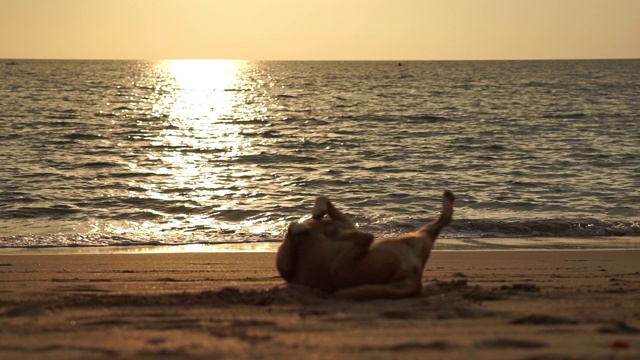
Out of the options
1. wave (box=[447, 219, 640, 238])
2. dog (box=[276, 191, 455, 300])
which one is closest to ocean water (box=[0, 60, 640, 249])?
wave (box=[447, 219, 640, 238])

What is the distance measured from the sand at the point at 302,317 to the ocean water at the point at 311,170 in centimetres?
420

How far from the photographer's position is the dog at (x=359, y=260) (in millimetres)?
5891

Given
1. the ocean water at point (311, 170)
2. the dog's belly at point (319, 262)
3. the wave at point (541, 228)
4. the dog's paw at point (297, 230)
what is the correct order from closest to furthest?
the dog's belly at point (319, 262)
the dog's paw at point (297, 230)
the wave at point (541, 228)
the ocean water at point (311, 170)

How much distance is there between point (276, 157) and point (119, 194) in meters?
7.93

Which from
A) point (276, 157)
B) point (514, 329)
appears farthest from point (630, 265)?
point (276, 157)

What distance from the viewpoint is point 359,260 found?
19.5 feet

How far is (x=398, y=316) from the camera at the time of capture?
5348 millimetres

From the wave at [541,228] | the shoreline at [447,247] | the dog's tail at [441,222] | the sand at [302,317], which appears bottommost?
the wave at [541,228]

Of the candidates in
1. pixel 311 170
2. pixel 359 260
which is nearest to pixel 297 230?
pixel 359 260

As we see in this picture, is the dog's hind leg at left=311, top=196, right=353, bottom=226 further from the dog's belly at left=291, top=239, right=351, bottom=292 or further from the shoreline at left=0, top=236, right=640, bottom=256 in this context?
the shoreline at left=0, top=236, right=640, bottom=256

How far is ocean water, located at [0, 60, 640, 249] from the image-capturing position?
13.0m

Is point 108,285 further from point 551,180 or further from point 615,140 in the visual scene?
point 615,140

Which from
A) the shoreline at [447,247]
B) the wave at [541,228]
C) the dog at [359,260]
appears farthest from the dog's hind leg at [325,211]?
the wave at [541,228]

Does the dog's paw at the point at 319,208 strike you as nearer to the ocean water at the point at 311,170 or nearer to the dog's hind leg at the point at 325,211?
the dog's hind leg at the point at 325,211
